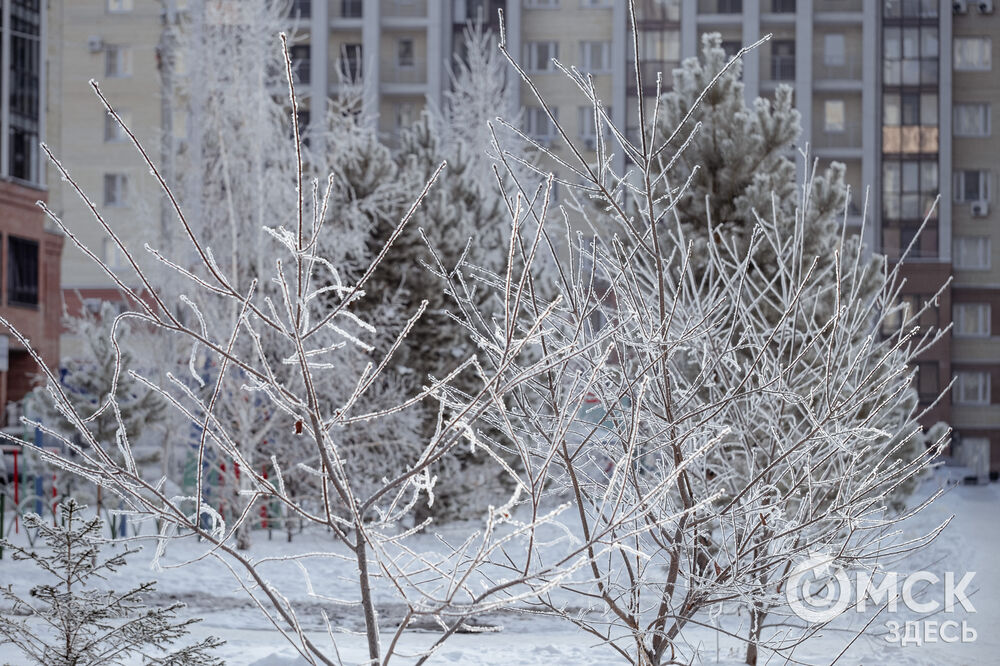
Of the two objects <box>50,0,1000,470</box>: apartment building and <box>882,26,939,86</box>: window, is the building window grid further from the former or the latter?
<box>882,26,939,86</box>: window

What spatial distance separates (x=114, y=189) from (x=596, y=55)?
17013 millimetres

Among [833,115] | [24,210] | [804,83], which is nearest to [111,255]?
[24,210]

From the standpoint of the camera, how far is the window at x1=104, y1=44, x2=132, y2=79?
1732 inches

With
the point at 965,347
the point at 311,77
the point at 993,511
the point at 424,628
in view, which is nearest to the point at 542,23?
the point at 311,77

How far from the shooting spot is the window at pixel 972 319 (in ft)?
134

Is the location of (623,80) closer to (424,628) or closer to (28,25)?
(28,25)

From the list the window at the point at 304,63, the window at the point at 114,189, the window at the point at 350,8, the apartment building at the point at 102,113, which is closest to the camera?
the apartment building at the point at 102,113

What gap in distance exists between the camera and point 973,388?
134ft

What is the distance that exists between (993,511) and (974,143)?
20712 mm

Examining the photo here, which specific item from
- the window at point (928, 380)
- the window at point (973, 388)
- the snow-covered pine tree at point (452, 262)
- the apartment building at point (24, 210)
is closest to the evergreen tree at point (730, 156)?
the snow-covered pine tree at point (452, 262)

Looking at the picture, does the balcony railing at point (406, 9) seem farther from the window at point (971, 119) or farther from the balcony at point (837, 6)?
the window at point (971, 119)

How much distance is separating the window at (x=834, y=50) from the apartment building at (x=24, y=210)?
24.9 meters

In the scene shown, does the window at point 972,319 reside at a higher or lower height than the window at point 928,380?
higher

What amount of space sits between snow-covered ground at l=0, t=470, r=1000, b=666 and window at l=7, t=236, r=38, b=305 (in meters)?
16.0
